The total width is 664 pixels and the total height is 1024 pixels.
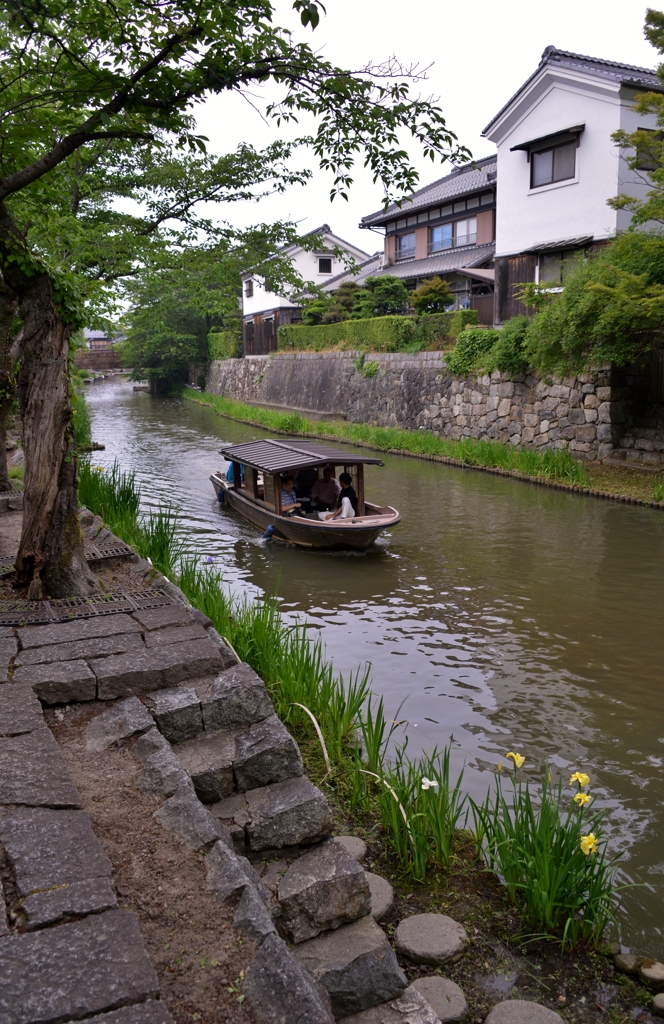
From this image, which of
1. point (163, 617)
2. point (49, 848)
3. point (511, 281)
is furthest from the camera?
point (511, 281)

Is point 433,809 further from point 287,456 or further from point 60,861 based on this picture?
point 287,456

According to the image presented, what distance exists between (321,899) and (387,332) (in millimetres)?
26012

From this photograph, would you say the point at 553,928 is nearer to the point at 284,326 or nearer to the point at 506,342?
the point at 506,342

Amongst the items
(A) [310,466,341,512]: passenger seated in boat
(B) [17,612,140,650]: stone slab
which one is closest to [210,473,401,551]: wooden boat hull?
(A) [310,466,341,512]: passenger seated in boat

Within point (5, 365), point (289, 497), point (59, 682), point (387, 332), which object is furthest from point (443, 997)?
point (387, 332)

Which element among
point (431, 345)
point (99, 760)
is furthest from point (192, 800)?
point (431, 345)

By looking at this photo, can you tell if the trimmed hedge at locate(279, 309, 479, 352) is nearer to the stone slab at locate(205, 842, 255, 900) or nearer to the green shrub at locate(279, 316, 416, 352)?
the green shrub at locate(279, 316, 416, 352)

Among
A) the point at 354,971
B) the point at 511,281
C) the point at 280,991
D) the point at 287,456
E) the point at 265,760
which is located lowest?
the point at 354,971

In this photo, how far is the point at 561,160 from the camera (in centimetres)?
2238

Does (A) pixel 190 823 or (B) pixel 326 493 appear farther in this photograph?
(B) pixel 326 493

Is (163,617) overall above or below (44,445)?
below

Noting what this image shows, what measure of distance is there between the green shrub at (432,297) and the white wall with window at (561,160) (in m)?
3.59

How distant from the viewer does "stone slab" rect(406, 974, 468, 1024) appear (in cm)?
338

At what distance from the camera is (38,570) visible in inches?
257
